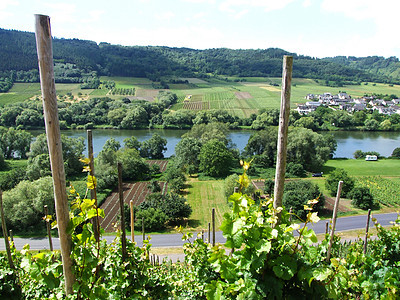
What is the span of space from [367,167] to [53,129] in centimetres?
4123

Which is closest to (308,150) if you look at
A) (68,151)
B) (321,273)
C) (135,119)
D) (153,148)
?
(153,148)

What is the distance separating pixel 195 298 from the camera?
4.36 m

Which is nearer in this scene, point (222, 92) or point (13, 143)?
point (13, 143)

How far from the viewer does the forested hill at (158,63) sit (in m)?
115

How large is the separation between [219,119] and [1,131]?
1465 inches

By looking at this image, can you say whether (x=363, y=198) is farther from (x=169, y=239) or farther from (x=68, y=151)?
(x=68, y=151)

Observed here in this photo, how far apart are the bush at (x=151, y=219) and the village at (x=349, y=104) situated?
55089 mm

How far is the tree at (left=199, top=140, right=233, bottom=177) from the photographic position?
109 feet

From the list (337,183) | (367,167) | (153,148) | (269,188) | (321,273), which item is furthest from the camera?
(153,148)

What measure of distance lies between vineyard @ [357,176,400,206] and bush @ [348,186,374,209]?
7.59ft

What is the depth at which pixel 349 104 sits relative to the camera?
78.6 meters

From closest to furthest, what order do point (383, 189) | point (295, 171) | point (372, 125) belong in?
1. point (383, 189)
2. point (295, 171)
3. point (372, 125)

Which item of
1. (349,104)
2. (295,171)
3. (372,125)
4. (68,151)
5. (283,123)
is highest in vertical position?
(283,123)

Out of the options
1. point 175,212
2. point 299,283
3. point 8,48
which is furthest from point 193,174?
point 8,48
